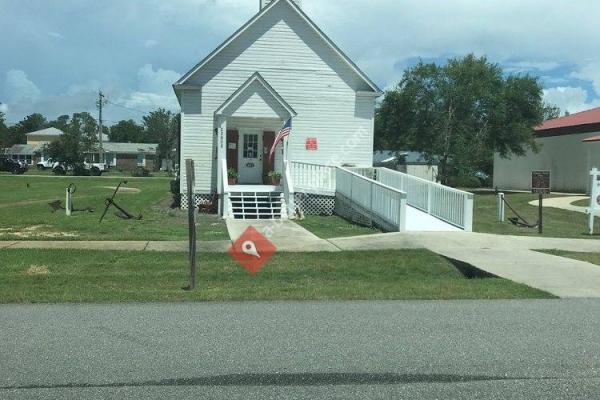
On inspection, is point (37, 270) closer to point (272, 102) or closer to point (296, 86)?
point (272, 102)

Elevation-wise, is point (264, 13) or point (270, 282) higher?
point (264, 13)

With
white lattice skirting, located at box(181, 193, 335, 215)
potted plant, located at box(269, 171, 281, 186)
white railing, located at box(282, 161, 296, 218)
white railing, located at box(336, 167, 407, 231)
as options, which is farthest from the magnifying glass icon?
white lattice skirting, located at box(181, 193, 335, 215)

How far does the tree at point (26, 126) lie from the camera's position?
133m

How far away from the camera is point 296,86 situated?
953 inches

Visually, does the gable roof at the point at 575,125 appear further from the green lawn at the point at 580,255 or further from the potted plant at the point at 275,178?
the green lawn at the point at 580,255

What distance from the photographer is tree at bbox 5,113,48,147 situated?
13343cm

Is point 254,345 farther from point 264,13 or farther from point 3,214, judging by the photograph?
point 264,13

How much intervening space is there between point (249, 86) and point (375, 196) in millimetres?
7010

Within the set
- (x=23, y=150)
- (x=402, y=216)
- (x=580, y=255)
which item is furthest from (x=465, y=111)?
(x=23, y=150)

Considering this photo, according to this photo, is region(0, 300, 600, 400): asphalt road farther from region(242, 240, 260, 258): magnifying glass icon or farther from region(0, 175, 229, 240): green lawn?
region(0, 175, 229, 240): green lawn

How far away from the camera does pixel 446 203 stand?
699 inches

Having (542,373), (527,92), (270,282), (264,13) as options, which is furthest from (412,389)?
(527,92)

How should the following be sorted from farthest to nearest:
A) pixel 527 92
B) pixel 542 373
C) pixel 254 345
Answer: pixel 527 92, pixel 254 345, pixel 542 373

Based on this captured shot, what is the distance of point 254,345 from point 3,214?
54.8ft
